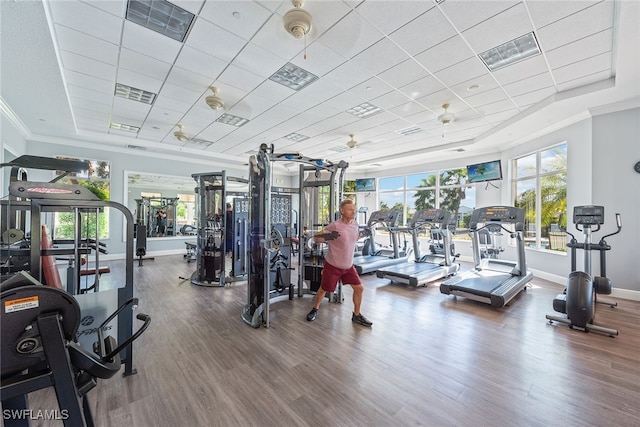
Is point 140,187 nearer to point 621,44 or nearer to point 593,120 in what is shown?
point 621,44

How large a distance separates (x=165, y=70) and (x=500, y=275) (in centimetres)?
673

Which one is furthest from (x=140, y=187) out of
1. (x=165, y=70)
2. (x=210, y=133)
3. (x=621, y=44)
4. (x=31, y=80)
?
(x=621, y=44)

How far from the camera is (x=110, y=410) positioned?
74.6 inches

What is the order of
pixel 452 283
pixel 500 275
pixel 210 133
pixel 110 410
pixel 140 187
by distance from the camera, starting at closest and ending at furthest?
pixel 110 410 → pixel 452 283 → pixel 500 275 → pixel 210 133 → pixel 140 187

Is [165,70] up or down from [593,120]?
up

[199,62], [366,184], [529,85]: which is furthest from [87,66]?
[366,184]

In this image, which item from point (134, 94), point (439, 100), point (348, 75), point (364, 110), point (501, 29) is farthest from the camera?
point (364, 110)

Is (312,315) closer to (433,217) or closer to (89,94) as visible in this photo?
(433,217)

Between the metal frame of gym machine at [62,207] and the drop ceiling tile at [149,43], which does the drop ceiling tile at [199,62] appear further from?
the metal frame of gym machine at [62,207]

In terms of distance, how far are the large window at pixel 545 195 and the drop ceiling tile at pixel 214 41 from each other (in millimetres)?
6779

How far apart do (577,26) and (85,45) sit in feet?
19.4

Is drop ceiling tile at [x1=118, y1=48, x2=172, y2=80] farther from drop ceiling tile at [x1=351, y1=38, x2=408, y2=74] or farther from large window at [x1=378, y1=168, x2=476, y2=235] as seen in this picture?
large window at [x1=378, y1=168, x2=476, y2=235]

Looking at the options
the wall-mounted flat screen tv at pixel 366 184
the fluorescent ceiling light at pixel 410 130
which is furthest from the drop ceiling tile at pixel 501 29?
the wall-mounted flat screen tv at pixel 366 184

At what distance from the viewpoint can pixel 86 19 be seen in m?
2.95
